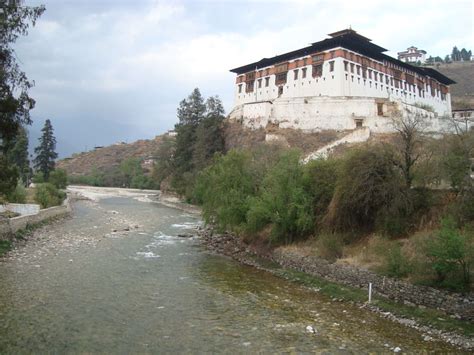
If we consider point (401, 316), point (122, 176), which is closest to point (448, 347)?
point (401, 316)

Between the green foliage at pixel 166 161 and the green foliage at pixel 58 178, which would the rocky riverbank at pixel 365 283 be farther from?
the green foliage at pixel 58 178

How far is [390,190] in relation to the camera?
20.9m

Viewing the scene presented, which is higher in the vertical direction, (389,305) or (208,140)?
(208,140)

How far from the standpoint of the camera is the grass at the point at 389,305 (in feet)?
44.4

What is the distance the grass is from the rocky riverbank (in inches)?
2.9

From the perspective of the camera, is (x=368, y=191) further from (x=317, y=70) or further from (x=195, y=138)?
(x=195, y=138)

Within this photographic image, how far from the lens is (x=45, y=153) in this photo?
6806 centimetres

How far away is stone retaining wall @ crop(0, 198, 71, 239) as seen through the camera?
993 inches

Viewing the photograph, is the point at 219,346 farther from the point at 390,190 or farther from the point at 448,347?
the point at 390,190

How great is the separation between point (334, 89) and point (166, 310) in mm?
47804

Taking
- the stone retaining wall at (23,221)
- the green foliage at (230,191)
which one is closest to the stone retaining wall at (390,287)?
the green foliage at (230,191)

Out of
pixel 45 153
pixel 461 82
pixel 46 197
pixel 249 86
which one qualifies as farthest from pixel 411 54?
pixel 46 197

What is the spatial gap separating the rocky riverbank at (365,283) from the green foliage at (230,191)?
2.02 meters

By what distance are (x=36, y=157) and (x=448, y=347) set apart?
68.4 m
